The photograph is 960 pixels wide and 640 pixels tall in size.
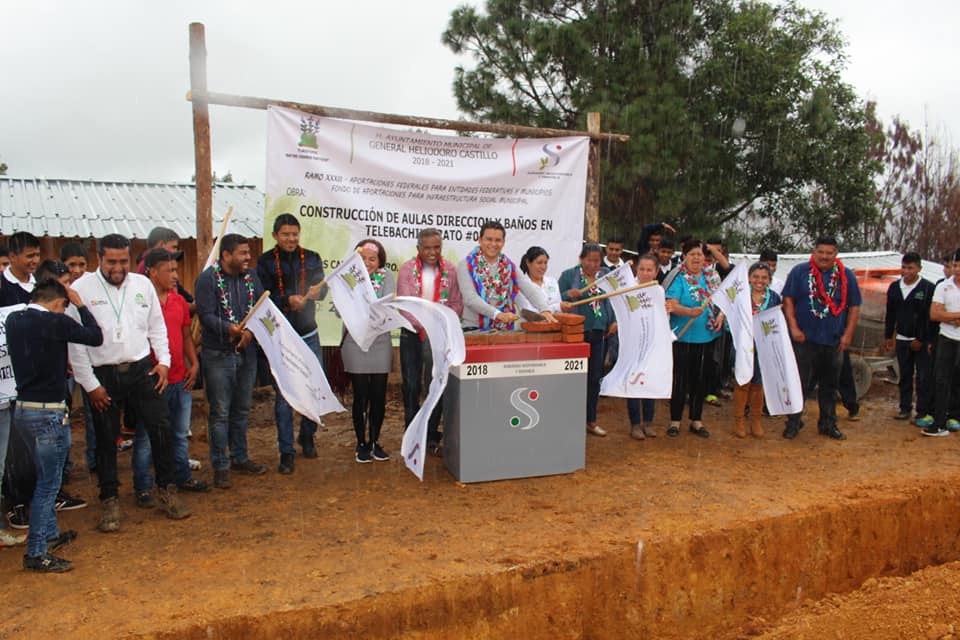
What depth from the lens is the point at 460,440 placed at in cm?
546

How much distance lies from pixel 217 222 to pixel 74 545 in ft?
24.7

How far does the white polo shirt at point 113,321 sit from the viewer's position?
4445mm

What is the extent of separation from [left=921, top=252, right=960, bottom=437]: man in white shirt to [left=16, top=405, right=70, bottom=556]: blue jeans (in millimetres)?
7669

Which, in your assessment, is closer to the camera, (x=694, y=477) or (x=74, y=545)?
(x=74, y=545)

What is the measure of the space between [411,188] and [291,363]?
8.23 ft

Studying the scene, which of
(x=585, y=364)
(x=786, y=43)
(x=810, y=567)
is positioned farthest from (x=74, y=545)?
(x=786, y=43)

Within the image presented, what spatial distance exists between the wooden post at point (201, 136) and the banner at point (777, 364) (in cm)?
544

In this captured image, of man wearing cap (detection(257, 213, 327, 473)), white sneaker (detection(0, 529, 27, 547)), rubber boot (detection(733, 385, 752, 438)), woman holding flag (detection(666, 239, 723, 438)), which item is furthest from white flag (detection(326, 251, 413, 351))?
rubber boot (detection(733, 385, 752, 438))

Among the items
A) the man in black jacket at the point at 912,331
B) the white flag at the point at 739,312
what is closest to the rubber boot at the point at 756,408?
the white flag at the point at 739,312

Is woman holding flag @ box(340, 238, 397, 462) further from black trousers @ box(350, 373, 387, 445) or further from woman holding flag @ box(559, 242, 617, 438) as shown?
woman holding flag @ box(559, 242, 617, 438)

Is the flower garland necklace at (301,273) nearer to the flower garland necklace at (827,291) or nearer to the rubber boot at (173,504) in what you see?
the rubber boot at (173,504)

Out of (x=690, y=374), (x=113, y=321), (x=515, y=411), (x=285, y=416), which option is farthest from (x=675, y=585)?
(x=113, y=321)

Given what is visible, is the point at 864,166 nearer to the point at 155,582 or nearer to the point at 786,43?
the point at 786,43

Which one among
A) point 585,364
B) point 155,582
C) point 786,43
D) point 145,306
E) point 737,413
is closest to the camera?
point 155,582
